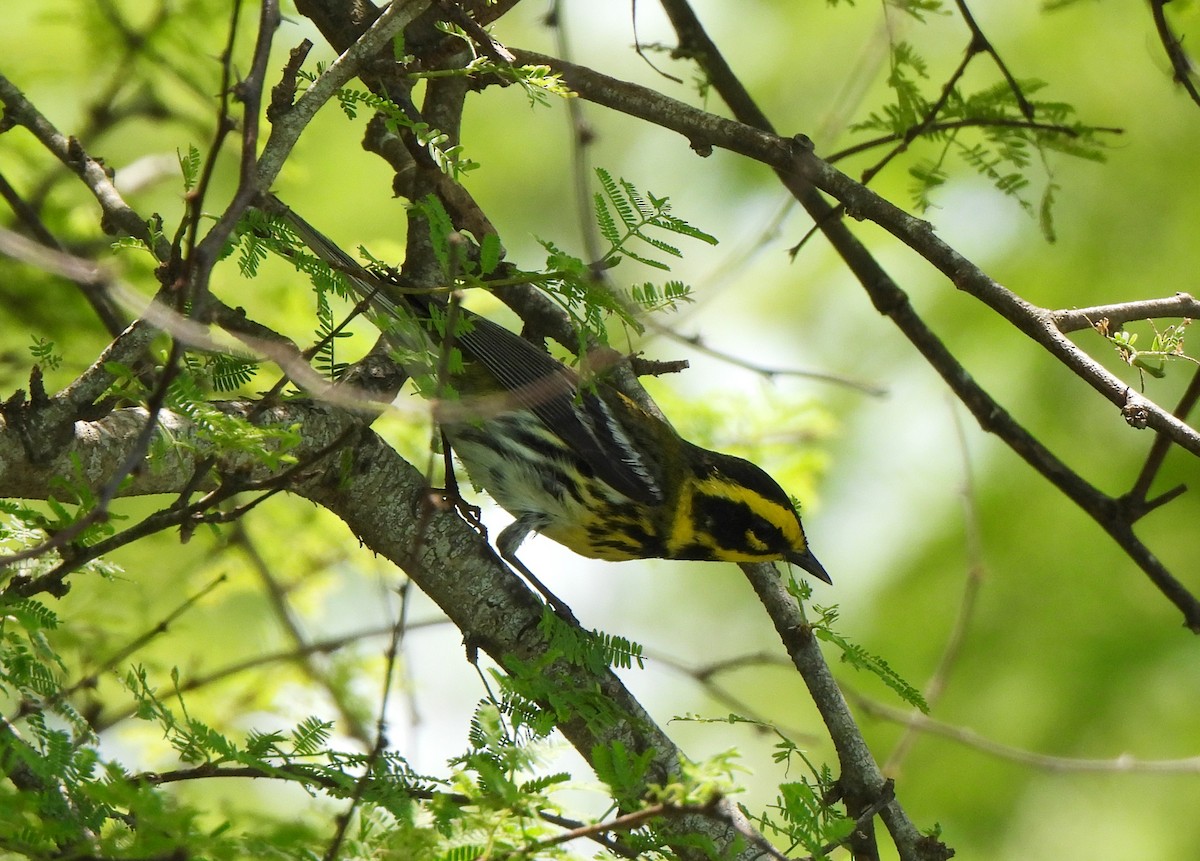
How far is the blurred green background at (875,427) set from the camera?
5.20m

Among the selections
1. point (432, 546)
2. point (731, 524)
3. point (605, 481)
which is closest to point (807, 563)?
point (731, 524)

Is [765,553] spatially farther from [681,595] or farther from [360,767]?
[681,595]

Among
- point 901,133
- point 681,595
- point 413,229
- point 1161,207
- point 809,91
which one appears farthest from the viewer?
point 681,595

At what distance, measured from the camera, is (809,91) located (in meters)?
8.66

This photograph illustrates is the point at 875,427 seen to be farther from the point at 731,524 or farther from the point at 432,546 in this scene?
the point at 432,546

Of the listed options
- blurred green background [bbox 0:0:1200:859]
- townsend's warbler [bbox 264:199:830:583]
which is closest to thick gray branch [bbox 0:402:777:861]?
townsend's warbler [bbox 264:199:830:583]

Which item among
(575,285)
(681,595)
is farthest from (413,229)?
(681,595)

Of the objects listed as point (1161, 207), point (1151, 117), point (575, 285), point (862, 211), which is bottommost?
point (575, 285)

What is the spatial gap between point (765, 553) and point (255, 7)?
9.95 feet

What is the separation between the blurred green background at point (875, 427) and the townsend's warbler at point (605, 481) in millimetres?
863

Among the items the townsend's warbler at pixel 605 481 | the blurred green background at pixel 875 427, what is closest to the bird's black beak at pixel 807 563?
the townsend's warbler at pixel 605 481

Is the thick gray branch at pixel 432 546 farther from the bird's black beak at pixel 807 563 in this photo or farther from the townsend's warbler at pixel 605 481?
the bird's black beak at pixel 807 563

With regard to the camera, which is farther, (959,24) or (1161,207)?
(959,24)

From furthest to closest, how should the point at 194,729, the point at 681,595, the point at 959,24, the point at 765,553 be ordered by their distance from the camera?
the point at 681,595
the point at 959,24
the point at 765,553
the point at 194,729
